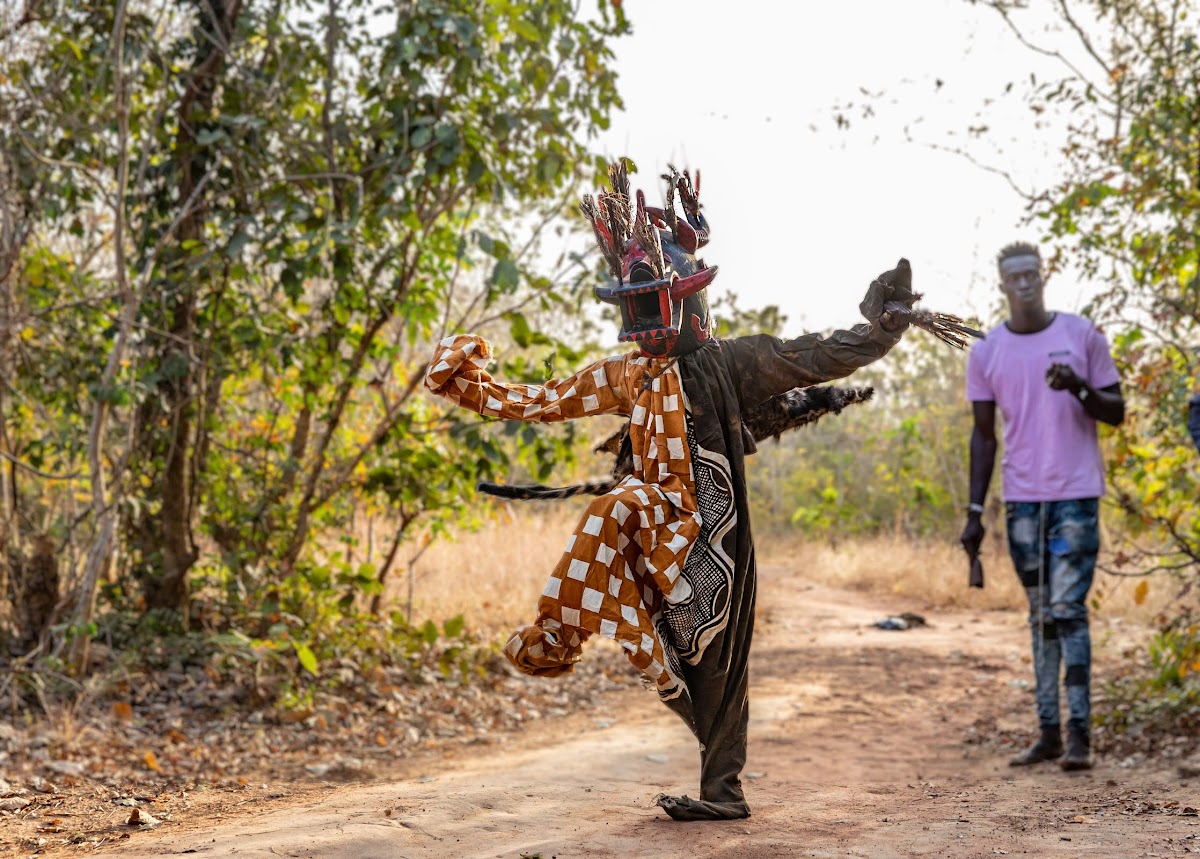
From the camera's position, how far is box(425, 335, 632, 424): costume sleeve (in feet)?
11.5

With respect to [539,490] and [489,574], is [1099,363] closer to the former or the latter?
[539,490]

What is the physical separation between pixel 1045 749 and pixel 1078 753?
0.23 metres

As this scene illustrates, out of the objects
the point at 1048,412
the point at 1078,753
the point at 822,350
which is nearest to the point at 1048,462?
the point at 1048,412

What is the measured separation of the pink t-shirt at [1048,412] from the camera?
4.43m

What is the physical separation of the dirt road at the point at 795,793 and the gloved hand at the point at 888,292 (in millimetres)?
1485

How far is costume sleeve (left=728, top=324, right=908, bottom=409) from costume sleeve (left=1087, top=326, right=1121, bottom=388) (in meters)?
1.75

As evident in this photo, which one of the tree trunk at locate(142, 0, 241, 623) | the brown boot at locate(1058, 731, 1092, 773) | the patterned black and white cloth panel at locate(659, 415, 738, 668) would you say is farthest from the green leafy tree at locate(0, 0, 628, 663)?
the brown boot at locate(1058, 731, 1092, 773)

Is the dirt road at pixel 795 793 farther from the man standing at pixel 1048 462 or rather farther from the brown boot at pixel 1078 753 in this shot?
the man standing at pixel 1048 462

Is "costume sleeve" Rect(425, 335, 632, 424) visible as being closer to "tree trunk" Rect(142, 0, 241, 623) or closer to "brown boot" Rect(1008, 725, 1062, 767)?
"brown boot" Rect(1008, 725, 1062, 767)

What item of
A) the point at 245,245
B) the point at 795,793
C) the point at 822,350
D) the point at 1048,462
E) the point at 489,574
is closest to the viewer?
the point at 822,350

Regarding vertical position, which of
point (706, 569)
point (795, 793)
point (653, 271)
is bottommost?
point (795, 793)

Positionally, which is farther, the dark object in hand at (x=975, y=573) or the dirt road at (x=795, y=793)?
the dark object in hand at (x=975, y=573)

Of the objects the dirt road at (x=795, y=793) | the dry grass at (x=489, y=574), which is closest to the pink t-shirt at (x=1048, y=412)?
the dirt road at (x=795, y=793)

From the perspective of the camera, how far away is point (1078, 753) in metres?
4.31
